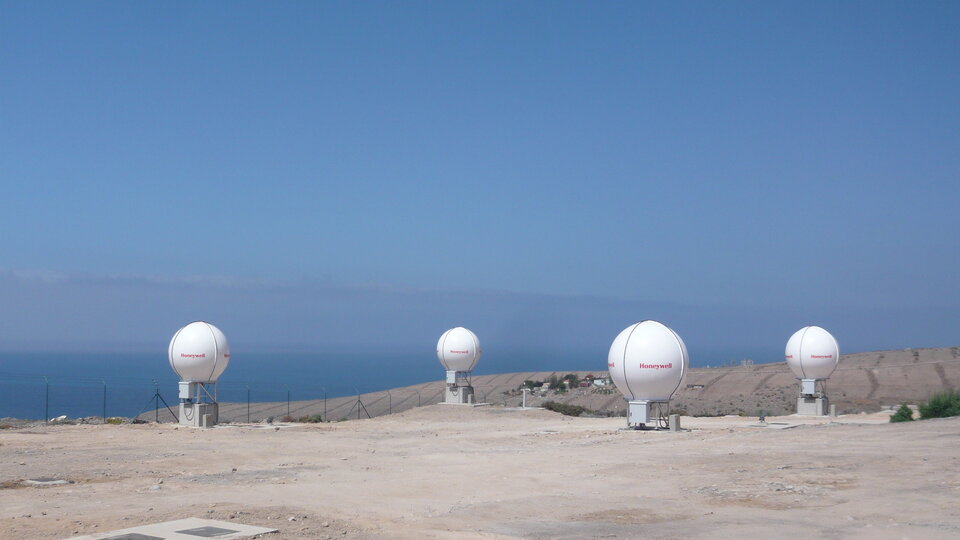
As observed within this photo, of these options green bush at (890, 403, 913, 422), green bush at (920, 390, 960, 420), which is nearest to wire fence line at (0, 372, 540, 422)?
green bush at (890, 403, 913, 422)

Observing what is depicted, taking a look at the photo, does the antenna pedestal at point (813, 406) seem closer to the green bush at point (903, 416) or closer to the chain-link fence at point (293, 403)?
the green bush at point (903, 416)

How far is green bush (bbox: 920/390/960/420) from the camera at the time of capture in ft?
102

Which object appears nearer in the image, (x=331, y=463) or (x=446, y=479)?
(x=446, y=479)

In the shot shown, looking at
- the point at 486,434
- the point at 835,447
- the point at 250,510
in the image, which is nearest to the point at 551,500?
the point at 250,510

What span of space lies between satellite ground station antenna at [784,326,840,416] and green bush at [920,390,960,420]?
791 cm

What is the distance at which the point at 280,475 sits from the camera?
19.6 metres

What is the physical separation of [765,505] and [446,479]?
660 centimetres

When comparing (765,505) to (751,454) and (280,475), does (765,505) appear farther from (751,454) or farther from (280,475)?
(280,475)

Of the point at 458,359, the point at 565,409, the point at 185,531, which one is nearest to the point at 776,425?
the point at 565,409

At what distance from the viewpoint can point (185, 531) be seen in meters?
12.4

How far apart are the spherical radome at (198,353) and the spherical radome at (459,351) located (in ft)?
44.5

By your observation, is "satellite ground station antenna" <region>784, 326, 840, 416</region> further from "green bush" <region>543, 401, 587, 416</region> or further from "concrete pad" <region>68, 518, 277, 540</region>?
"concrete pad" <region>68, 518, 277, 540</region>

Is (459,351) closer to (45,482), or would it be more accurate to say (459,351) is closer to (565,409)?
(565,409)

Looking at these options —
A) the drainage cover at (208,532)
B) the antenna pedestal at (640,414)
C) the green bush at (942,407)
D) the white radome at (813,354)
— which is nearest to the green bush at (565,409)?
the white radome at (813,354)
